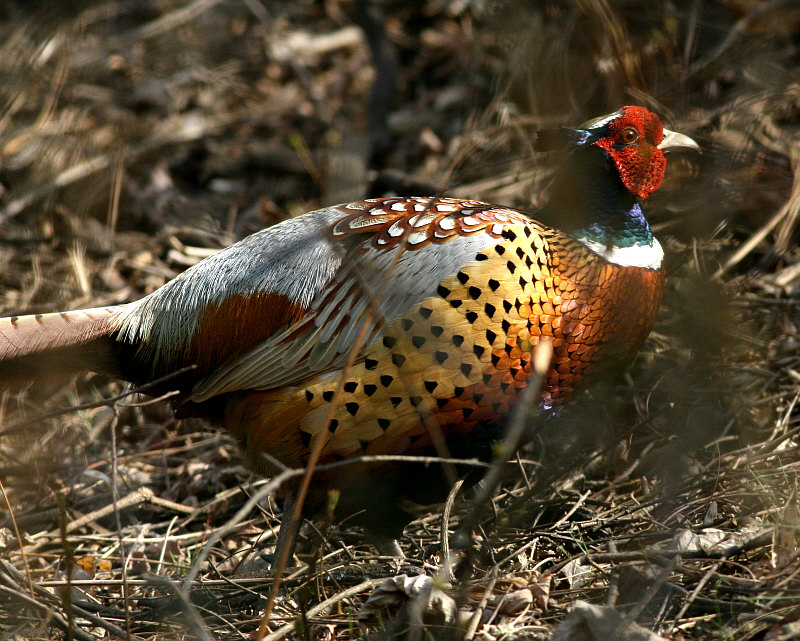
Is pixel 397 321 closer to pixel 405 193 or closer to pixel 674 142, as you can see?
pixel 674 142

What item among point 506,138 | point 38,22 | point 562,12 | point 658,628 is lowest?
point 658,628

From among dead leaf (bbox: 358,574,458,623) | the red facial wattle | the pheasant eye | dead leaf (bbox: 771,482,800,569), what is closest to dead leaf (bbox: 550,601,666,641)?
dead leaf (bbox: 358,574,458,623)

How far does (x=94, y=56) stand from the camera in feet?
22.1

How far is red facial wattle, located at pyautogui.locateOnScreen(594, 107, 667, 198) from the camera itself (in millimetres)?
3189

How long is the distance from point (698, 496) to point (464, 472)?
88 centimetres

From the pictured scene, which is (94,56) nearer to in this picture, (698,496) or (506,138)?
(506,138)

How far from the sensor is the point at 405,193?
16.1 ft

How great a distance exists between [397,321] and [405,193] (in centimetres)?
216

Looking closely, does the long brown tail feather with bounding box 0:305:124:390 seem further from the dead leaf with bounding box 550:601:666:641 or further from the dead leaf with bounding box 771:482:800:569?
the dead leaf with bounding box 771:482:800:569

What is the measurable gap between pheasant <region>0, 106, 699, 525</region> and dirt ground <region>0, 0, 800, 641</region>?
0.34 meters

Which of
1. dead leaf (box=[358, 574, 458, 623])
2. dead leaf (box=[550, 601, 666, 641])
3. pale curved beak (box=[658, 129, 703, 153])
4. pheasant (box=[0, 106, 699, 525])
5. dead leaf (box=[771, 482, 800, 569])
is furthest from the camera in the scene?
pale curved beak (box=[658, 129, 703, 153])

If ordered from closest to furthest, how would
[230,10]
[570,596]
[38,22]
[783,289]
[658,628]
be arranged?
[658,628] < [570,596] < [783,289] < [38,22] < [230,10]

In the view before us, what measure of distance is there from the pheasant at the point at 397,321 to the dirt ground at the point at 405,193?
0.34 metres

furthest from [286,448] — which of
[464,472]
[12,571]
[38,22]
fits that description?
[38,22]
